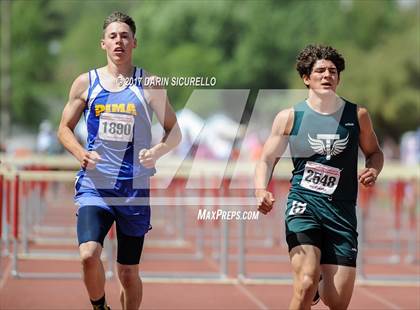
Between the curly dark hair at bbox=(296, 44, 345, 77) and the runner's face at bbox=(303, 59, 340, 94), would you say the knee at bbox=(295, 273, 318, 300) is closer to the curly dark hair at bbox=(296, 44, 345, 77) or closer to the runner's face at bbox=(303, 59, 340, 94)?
the runner's face at bbox=(303, 59, 340, 94)

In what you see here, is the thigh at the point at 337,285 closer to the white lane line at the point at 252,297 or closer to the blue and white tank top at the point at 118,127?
the blue and white tank top at the point at 118,127

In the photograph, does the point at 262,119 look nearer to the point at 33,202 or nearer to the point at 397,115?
the point at 397,115

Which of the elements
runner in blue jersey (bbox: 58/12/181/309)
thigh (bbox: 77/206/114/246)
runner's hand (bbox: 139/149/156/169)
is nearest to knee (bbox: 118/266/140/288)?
runner in blue jersey (bbox: 58/12/181/309)

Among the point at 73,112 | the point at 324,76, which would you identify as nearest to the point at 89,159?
the point at 73,112

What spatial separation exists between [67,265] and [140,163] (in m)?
6.75

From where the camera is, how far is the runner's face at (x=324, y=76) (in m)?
7.95

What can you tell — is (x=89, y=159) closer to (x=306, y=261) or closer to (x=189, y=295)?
(x=306, y=261)

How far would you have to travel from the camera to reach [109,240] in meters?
12.9

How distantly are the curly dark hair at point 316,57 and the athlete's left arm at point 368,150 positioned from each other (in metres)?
0.36

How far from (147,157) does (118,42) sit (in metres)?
0.87

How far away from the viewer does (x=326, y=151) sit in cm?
786

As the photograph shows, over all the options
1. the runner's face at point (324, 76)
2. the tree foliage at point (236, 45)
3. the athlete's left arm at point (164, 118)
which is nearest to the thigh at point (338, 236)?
the runner's face at point (324, 76)

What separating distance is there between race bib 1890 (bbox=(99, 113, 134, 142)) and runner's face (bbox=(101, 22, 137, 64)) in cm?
41

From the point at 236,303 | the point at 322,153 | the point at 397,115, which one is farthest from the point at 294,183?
the point at 397,115
